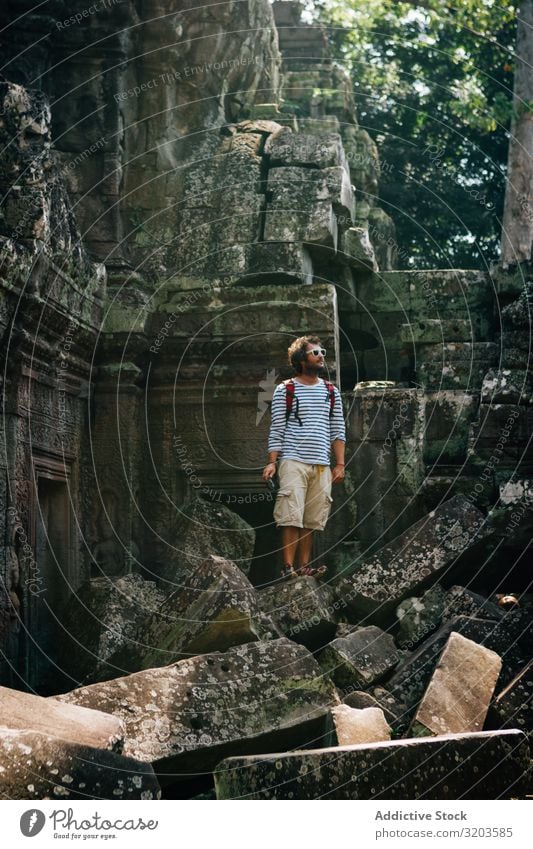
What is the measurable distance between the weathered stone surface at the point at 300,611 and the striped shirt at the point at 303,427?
101cm

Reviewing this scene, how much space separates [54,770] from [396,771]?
59.7 inches

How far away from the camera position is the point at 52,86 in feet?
33.7

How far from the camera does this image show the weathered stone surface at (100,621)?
23.6 feet

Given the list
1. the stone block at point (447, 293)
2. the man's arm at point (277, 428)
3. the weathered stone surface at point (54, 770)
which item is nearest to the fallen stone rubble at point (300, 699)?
the weathered stone surface at point (54, 770)

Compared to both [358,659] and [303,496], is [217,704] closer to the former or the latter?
[358,659]

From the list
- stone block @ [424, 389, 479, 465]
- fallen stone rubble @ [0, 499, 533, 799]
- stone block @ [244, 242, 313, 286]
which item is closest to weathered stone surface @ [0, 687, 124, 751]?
fallen stone rubble @ [0, 499, 533, 799]

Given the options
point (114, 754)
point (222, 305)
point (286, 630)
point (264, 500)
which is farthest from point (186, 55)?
point (114, 754)

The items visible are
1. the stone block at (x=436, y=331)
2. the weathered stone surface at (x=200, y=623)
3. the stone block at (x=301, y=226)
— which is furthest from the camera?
the stone block at (x=436, y=331)

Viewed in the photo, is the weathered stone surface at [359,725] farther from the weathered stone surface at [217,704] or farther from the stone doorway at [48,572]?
the stone doorway at [48,572]

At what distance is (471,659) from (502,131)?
1735cm

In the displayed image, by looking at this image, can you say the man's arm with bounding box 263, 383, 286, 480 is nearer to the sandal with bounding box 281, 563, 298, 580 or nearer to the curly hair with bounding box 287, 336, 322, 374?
the curly hair with bounding box 287, 336, 322, 374

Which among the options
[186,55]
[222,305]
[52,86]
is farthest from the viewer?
[186,55]

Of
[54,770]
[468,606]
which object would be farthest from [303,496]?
[54,770]

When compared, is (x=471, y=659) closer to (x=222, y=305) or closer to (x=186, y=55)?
(x=222, y=305)
